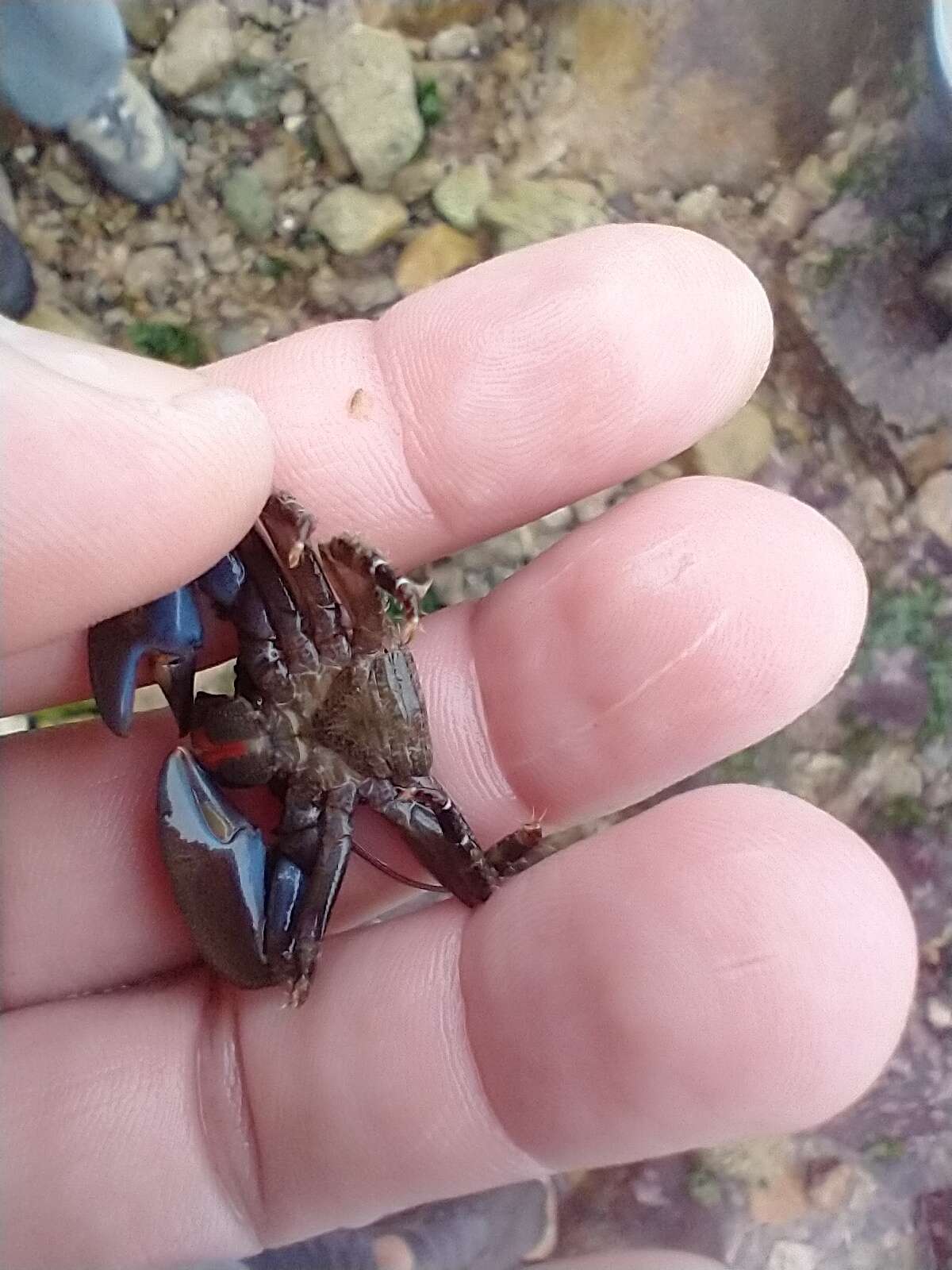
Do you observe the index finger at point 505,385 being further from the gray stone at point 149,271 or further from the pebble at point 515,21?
the pebble at point 515,21

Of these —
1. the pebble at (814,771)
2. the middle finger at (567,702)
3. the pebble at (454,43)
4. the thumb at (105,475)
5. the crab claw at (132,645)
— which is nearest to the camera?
the thumb at (105,475)

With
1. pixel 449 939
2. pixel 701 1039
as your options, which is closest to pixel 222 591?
pixel 449 939

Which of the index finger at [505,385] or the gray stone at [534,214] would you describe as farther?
the gray stone at [534,214]

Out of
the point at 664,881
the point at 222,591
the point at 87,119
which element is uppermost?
the point at 87,119

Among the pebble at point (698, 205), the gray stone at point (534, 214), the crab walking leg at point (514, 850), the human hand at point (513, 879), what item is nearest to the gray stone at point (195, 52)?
the gray stone at point (534, 214)

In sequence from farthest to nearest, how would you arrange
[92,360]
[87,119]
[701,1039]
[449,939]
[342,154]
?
1. [342,154]
2. [87,119]
3. [449,939]
4. [701,1039]
5. [92,360]

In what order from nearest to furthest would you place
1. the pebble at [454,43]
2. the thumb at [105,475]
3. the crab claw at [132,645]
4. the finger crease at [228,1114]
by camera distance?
the thumb at [105,475] < the crab claw at [132,645] < the finger crease at [228,1114] < the pebble at [454,43]

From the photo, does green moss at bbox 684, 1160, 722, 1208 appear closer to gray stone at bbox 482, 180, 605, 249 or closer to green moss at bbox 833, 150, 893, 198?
gray stone at bbox 482, 180, 605, 249

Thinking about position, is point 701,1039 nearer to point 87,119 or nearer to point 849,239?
point 849,239
